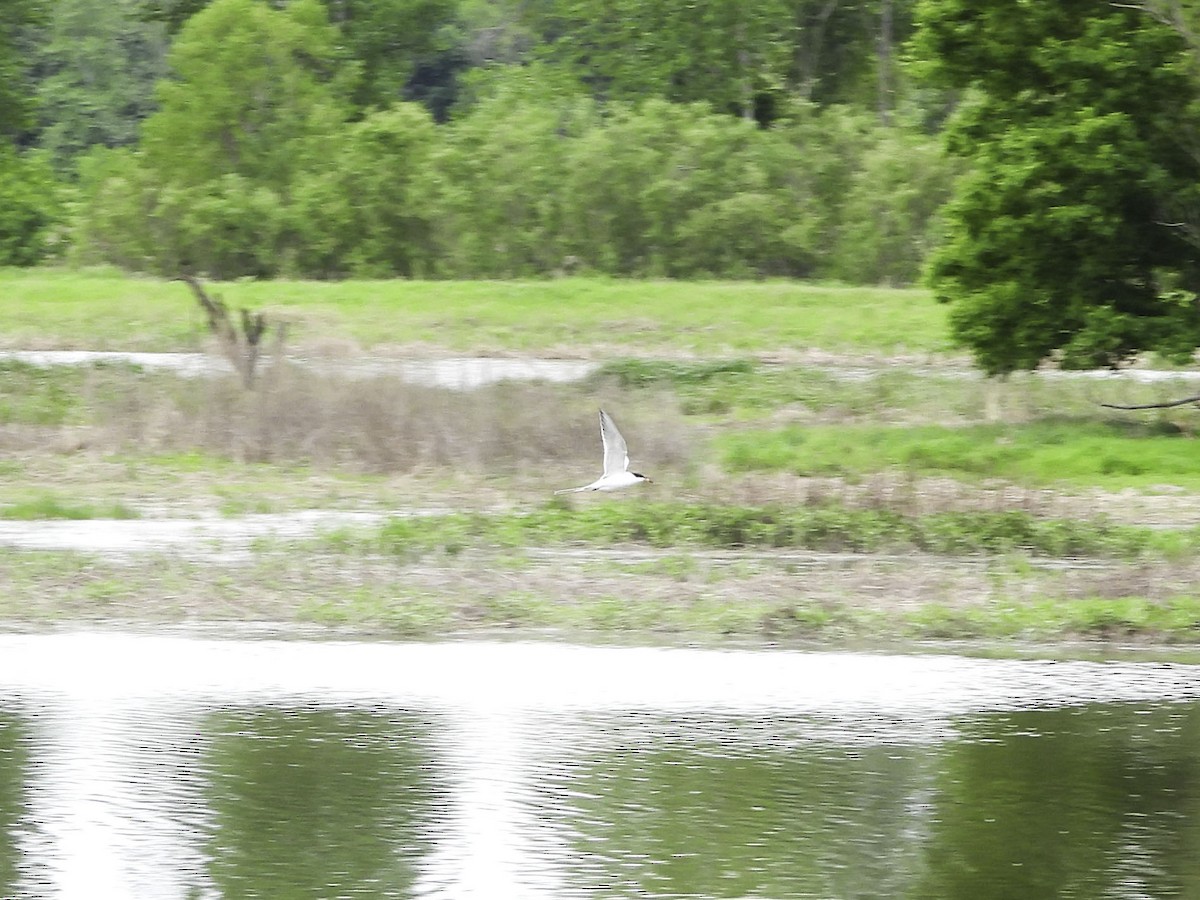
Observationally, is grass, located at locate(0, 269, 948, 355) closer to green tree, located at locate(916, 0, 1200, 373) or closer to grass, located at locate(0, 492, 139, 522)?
green tree, located at locate(916, 0, 1200, 373)

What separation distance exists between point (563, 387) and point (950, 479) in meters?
6.89

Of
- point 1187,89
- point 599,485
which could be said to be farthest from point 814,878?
point 1187,89

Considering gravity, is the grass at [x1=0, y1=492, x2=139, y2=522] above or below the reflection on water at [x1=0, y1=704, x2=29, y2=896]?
above

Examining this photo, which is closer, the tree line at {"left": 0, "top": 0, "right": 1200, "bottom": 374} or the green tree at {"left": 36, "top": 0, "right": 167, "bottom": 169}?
the tree line at {"left": 0, "top": 0, "right": 1200, "bottom": 374}

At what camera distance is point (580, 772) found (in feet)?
31.9

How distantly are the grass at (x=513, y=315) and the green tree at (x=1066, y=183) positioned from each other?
823cm

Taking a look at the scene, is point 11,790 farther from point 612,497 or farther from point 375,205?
point 375,205

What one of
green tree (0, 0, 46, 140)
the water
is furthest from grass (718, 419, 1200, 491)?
green tree (0, 0, 46, 140)

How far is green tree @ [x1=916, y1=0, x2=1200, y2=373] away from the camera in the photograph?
24.3 metres

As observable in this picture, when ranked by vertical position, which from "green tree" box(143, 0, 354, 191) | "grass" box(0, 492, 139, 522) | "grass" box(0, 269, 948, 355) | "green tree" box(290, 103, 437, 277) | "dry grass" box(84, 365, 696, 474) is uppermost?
"green tree" box(143, 0, 354, 191)

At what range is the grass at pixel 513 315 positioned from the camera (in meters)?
34.6

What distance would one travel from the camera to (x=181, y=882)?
7.87 m

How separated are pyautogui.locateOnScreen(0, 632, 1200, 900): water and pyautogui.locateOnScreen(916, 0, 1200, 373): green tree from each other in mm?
12655

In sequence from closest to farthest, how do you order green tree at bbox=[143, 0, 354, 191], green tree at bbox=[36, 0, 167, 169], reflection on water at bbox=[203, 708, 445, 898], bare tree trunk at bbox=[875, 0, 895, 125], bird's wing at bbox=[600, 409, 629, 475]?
reflection on water at bbox=[203, 708, 445, 898] < bird's wing at bbox=[600, 409, 629, 475] < green tree at bbox=[143, 0, 354, 191] < bare tree trunk at bbox=[875, 0, 895, 125] < green tree at bbox=[36, 0, 167, 169]
